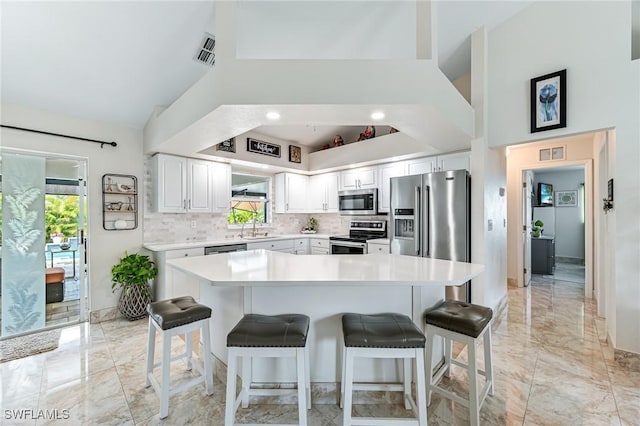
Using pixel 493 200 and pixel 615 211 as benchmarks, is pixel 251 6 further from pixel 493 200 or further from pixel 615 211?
pixel 615 211

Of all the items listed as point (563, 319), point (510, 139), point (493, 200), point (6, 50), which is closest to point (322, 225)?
point (493, 200)

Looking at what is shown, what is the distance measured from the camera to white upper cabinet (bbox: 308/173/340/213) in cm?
535

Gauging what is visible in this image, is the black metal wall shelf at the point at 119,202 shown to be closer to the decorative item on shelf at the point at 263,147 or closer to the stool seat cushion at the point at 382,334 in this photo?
the decorative item on shelf at the point at 263,147

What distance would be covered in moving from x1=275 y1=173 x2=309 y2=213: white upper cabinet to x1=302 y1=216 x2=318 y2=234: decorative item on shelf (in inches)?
18.6

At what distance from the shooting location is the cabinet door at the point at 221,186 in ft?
14.2

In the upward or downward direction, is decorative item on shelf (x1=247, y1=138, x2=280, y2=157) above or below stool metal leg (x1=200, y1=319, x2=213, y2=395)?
above

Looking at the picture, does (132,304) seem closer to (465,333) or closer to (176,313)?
(176,313)

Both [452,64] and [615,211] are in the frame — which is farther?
[452,64]

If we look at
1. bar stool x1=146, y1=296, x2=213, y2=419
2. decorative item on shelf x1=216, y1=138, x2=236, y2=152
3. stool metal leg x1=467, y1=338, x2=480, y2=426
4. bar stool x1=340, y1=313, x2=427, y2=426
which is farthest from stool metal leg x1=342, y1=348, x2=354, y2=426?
decorative item on shelf x1=216, y1=138, x2=236, y2=152

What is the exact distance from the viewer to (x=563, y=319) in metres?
3.49

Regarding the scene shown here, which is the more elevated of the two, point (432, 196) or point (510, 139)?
point (510, 139)

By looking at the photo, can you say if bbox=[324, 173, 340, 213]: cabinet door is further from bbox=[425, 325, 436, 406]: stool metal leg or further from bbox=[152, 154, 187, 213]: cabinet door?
bbox=[425, 325, 436, 406]: stool metal leg

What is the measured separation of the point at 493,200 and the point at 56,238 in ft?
17.7

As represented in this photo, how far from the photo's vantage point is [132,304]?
3.53 metres
